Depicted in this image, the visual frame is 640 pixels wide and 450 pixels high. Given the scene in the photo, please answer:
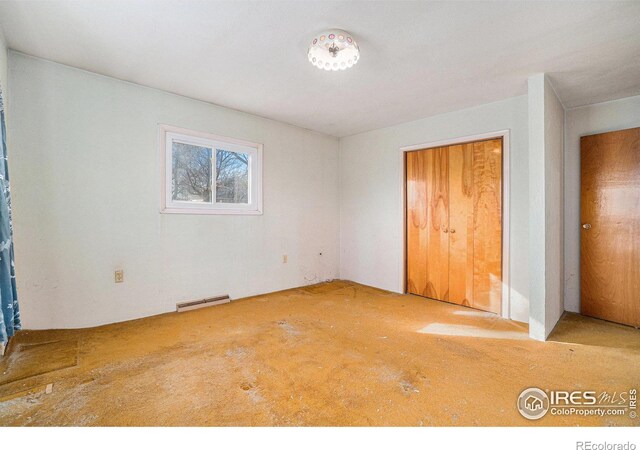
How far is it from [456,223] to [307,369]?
250 cm

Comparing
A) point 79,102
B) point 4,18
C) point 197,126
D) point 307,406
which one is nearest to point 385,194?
point 197,126

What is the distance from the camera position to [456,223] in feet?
11.5

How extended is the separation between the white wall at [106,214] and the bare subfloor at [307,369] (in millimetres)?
311

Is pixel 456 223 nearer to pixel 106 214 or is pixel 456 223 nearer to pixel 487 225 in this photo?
pixel 487 225

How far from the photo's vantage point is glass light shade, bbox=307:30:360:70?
1.97 meters

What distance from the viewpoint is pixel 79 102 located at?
102 inches

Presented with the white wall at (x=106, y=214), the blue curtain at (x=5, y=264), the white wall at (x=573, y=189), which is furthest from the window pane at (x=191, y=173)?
the white wall at (x=573, y=189)

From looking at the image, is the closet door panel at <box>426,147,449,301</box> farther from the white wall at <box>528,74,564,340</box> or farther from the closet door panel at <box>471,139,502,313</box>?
the white wall at <box>528,74,564,340</box>

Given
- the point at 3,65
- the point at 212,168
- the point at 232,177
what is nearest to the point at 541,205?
the point at 232,177

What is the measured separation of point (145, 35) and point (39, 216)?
5.61 ft

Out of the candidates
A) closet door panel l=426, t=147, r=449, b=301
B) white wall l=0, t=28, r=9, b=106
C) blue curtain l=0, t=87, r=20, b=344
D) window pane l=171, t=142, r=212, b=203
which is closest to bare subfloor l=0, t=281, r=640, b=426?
blue curtain l=0, t=87, r=20, b=344

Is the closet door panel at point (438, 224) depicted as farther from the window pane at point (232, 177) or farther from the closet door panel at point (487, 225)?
the window pane at point (232, 177)
